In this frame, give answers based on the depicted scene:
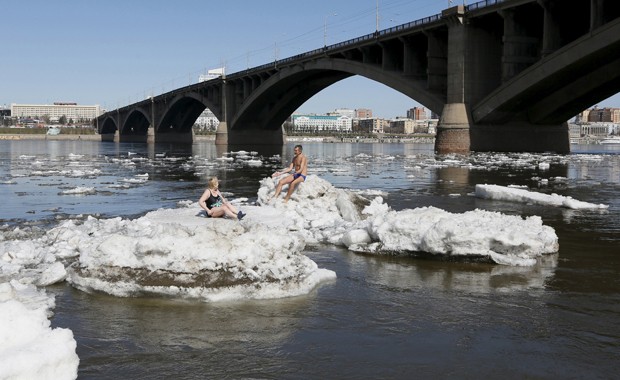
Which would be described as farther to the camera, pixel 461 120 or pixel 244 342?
pixel 461 120

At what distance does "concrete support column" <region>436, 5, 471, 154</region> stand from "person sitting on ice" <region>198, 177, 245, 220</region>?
40.9 metres

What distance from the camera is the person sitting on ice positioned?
10.0 meters

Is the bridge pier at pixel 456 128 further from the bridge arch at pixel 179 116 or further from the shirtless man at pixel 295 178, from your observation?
the bridge arch at pixel 179 116

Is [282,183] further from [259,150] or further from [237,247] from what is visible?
[259,150]


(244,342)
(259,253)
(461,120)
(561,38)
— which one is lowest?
(244,342)

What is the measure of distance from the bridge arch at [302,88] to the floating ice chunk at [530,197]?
35.5 meters

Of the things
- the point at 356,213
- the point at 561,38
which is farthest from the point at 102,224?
the point at 561,38

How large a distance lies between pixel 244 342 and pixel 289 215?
6.14m

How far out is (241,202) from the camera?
48.9 feet

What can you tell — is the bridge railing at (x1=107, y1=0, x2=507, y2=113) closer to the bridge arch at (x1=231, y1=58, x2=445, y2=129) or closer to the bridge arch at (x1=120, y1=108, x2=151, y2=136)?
the bridge arch at (x1=231, y1=58, x2=445, y2=129)

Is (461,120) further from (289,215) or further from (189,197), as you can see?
(289,215)

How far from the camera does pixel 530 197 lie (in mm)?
15062

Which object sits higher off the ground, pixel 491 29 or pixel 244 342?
pixel 491 29

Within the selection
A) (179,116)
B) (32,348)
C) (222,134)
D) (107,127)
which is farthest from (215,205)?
(107,127)
